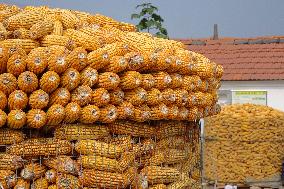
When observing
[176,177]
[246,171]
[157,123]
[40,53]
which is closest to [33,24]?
[40,53]

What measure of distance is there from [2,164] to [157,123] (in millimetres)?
1894

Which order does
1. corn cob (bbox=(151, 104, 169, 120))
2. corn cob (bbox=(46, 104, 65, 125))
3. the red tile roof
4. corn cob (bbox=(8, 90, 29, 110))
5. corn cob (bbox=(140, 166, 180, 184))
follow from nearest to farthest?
corn cob (bbox=(8, 90, 29, 110))
corn cob (bbox=(46, 104, 65, 125))
corn cob (bbox=(151, 104, 169, 120))
corn cob (bbox=(140, 166, 180, 184))
the red tile roof

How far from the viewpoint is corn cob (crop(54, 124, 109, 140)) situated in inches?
252

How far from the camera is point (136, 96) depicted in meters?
6.70

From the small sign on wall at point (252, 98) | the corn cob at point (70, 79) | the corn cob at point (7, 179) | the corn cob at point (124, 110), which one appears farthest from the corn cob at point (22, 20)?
the small sign on wall at point (252, 98)

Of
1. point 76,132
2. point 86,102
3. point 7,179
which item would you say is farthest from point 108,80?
point 7,179

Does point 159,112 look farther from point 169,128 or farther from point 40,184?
point 40,184

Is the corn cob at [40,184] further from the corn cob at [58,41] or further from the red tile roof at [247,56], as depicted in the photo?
the red tile roof at [247,56]

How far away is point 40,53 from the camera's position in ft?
20.5

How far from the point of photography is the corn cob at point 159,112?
6.87m

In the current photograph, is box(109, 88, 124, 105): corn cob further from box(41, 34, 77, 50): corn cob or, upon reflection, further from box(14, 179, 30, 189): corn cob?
box(14, 179, 30, 189): corn cob

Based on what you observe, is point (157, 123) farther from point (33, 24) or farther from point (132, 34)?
point (33, 24)

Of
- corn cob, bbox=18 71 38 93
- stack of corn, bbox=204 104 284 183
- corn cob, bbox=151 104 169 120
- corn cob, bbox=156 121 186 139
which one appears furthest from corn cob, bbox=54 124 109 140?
stack of corn, bbox=204 104 284 183

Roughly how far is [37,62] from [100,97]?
2.40 feet
